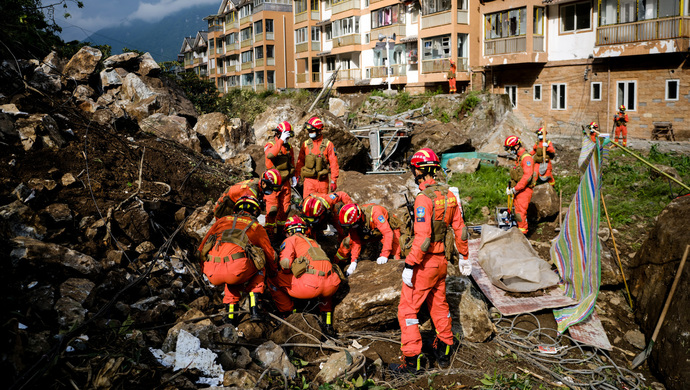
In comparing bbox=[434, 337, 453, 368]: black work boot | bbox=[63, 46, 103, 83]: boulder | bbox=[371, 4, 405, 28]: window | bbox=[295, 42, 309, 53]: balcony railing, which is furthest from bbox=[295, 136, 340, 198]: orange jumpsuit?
bbox=[295, 42, 309, 53]: balcony railing

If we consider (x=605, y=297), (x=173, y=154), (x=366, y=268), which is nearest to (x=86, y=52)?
(x=173, y=154)

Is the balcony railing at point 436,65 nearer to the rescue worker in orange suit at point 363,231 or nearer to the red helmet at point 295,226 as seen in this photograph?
the rescue worker in orange suit at point 363,231

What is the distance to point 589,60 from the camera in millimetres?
22172

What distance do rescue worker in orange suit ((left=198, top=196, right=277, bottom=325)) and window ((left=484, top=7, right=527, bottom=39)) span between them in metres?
22.2

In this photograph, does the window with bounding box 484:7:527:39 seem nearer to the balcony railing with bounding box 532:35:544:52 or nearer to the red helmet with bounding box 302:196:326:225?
the balcony railing with bounding box 532:35:544:52

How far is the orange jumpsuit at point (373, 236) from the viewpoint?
7.04 metres

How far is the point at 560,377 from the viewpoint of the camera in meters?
5.10

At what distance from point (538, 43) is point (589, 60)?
102 inches

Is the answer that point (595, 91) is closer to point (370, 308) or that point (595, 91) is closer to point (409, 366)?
point (370, 308)

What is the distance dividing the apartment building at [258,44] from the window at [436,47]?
18.5 metres

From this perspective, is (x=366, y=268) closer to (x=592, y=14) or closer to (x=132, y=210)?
(x=132, y=210)

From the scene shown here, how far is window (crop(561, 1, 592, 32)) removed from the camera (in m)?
22.3

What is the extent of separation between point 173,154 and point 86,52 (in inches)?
215

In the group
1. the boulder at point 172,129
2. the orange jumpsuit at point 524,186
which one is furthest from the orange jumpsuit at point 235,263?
the boulder at point 172,129
